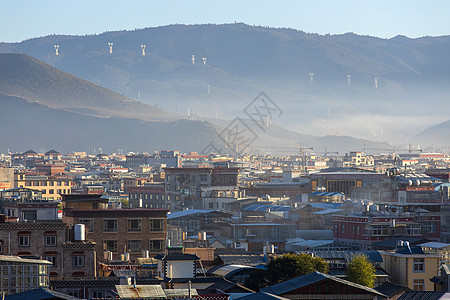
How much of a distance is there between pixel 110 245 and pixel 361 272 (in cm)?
1576

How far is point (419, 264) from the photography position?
43469 millimetres

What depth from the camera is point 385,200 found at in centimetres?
9144

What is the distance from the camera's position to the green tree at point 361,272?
3900 centimetres

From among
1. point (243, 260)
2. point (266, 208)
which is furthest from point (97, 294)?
point (266, 208)

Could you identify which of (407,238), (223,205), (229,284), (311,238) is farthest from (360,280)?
(223,205)

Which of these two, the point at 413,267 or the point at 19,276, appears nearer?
the point at 19,276

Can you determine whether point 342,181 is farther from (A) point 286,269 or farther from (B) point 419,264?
(A) point 286,269

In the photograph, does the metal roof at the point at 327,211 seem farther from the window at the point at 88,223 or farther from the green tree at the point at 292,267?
the green tree at the point at 292,267

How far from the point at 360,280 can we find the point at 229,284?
5.48 m

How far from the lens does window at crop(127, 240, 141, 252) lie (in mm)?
52219

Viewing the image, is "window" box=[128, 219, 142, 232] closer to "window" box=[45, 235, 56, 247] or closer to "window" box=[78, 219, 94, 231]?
"window" box=[78, 219, 94, 231]

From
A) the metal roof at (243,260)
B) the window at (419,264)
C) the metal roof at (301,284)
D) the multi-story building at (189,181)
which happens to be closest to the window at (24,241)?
the metal roof at (243,260)

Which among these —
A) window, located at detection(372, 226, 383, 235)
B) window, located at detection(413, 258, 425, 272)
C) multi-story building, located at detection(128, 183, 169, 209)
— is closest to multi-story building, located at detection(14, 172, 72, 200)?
multi-story building, located at detection(128, 183, 169, 209)

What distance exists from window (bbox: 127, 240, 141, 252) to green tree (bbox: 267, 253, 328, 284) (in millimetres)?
13707
